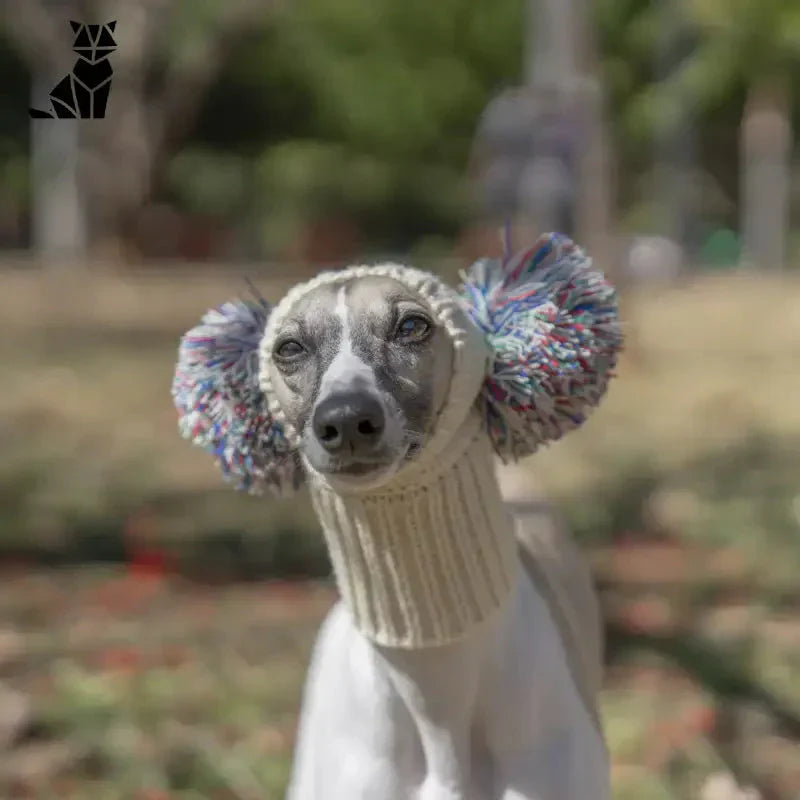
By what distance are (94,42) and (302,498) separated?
318cm

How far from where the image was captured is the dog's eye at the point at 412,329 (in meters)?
1.53

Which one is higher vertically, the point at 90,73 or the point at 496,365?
the point at 90,73

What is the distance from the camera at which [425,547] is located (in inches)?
63.5

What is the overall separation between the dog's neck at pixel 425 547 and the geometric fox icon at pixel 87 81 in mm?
649

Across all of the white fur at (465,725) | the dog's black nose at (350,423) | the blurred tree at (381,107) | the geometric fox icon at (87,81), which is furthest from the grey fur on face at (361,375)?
the blurred tree at (381,107)

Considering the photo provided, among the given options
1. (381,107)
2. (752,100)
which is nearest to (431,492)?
(752,100)

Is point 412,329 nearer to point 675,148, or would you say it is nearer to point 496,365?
point 496,365

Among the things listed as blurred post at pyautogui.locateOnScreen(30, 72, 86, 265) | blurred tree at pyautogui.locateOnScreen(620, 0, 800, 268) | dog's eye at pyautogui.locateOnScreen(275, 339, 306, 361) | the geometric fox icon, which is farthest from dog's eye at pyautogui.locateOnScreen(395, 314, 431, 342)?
blurred post at pyautogui.locateOnScreen(30, 72, 86, 265)

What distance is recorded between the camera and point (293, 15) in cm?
2364

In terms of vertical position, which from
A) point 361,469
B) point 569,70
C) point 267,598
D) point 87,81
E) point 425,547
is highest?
point 569,70

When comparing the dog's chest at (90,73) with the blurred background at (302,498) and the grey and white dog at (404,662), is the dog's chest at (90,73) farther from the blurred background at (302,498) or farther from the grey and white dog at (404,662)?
the grey and white dog at (404,662)

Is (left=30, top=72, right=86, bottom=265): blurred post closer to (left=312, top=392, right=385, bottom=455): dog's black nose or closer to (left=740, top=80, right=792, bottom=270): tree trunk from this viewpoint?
(left=740, top=80, right=792, bottom=270): tree trunk

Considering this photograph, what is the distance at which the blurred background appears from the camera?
9.39ft

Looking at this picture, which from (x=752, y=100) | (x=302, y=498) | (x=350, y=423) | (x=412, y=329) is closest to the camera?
(x=350, y=423)
